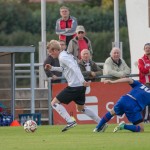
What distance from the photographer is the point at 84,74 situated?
27859 millimetres

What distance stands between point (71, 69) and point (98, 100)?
489cm

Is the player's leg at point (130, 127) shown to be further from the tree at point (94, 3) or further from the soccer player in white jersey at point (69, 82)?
the tree at point (94, 3)

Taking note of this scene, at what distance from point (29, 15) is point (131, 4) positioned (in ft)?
105

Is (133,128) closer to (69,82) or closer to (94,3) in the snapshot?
(69,82)

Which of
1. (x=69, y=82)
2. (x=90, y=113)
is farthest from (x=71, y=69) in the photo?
(x=90, y=113)

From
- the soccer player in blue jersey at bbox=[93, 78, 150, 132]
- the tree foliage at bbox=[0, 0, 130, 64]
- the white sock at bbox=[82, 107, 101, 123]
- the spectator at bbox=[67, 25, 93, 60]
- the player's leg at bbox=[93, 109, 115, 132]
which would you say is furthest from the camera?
the tree foliage at bbox=[0, 0, 130, 64]

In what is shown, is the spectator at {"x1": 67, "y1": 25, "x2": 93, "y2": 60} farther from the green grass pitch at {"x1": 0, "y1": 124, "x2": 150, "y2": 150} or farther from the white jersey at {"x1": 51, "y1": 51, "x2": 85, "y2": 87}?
the white jersey at {"x1": 51, "y1": 51, "x2": 85, "y2": 87}

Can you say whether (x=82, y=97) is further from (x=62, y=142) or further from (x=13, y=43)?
(x=13, y=43)

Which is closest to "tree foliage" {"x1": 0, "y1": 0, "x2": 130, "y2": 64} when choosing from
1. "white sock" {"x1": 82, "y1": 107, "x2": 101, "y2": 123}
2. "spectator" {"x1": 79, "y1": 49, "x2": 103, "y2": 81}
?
"spectator" {"x1": 79, "y1": 49, "x2": 103, "y2": 81}

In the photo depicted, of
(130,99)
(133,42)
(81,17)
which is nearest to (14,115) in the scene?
(133,42)

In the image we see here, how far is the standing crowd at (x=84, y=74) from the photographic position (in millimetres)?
22781

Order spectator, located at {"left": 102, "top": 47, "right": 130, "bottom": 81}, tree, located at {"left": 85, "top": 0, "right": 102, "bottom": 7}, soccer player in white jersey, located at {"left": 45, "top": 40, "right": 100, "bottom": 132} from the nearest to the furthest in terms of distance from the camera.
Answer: soccer player in white jersey, located at {"left": 45, "top": 40, "right": 100, "bottom": 132} → spectator, located at {"left": 102, "top": 47, "right": 130, "bottom": 81} → tree, located at {"left": 85, "top": 0, "right": 102, "bottom": 7}

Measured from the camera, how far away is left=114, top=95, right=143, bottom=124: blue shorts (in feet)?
74.7

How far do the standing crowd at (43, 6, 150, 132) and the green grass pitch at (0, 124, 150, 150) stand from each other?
40cm
